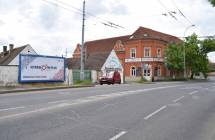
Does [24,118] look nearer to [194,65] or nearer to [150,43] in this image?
[150,43]

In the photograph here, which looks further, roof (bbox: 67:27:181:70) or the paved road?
roof (bbox: 67:27:181:70)

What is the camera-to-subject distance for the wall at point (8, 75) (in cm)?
2566

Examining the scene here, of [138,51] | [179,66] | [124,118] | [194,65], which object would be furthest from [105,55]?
[124,118]

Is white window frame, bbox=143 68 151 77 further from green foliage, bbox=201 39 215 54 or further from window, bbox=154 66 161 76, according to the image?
green foliage, bbox=201 39 215 54

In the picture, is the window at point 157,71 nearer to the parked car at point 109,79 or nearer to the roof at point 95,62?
the roof at point 95,62

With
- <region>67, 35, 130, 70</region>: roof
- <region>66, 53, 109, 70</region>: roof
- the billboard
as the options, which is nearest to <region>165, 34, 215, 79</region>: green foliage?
<region>67, 35, 130, 70</region>: roof

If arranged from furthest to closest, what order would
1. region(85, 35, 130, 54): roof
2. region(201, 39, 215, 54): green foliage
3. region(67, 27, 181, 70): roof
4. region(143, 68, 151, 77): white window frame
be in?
region(85, 35, 130, 54): roof < region(201, 39, 215, 54): green foliage < region(143, 68, 151, 77): white window frame < region(67, 27, 181, 70): roof

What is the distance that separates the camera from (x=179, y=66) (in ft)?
199

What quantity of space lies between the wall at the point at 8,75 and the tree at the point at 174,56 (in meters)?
40.0

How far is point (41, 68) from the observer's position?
28.8 meters

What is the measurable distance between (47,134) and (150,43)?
56.3 metres

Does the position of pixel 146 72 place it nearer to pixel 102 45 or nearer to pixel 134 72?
pixel 134 72

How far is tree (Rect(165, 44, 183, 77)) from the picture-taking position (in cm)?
6025

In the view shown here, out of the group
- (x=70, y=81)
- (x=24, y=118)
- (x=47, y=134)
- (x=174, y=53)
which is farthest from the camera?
(x=174, y=53)
